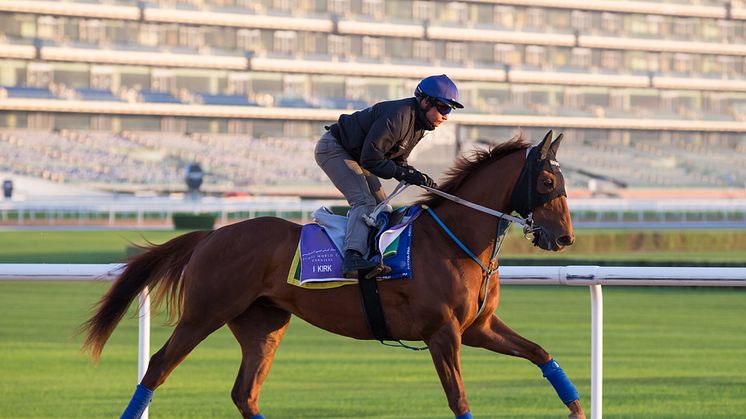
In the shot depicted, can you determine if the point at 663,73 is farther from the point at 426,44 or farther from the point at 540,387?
the point at 540,387

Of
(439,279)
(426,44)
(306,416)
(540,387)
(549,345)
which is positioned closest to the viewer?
(439,279)

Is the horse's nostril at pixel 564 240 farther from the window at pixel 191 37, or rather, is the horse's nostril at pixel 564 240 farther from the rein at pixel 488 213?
the window at pixel 191 37

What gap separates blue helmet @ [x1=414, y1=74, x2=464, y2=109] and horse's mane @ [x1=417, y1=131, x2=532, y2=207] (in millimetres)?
228

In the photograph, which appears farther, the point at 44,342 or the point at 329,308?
the point at 44,342

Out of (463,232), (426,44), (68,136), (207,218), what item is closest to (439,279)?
(463,232)

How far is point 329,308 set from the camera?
17.7ft

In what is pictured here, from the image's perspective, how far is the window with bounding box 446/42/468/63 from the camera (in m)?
67.2

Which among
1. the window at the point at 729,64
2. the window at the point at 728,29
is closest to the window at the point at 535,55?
the window at the point at 729,64

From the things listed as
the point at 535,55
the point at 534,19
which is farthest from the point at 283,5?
the point at 535,55

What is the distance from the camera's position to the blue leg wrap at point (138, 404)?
17.5 ft

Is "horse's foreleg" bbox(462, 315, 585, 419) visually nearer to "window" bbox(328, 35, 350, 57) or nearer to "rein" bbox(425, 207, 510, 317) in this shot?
"rein" bbox(425, 207, 510, 317)

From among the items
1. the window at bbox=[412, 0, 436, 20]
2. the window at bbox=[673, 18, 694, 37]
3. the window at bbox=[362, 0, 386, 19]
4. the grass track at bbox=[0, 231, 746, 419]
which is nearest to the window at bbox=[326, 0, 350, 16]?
the window at bbox=[362, 0, 386, 19]

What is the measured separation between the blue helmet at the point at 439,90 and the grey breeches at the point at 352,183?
39 centimetres

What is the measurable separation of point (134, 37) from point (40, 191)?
Answer: 1584 cm
